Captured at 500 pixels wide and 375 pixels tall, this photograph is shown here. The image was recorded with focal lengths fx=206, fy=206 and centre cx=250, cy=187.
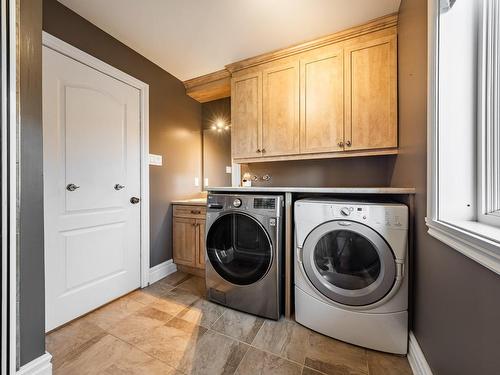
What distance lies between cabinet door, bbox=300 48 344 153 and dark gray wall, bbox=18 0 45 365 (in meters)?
1.75

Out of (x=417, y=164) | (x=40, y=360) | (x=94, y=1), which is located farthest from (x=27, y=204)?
(x=417, y=164)

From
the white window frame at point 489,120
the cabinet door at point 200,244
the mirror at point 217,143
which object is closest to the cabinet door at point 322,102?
the white window frame at point 489,120

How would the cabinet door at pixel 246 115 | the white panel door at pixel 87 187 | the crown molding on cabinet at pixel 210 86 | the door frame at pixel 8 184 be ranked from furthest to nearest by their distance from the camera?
the crown molding on cabinet at pixel 210 86 → the cabinet door at pixel 246 115 → the white panel door at pixel 87 187 → the door frame at pixel 8 184

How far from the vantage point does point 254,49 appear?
1.93m

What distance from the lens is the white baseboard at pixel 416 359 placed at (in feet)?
3.20

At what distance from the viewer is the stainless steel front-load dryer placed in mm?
1454

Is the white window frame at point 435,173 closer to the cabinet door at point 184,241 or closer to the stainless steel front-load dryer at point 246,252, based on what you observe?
the stainless steel front-load dryer at point 246,252

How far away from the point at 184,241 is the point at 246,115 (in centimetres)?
148

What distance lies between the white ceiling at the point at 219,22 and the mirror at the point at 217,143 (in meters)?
0.74

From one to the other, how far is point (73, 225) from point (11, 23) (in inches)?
46.6

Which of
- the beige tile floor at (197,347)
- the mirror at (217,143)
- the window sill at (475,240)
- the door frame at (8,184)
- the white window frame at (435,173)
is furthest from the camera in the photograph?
the mirror at (217,143)

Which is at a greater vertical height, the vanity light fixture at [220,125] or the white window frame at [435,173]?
the vanity light fixture at [220,125]

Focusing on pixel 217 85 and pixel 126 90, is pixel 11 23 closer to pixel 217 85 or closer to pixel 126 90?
pixel 126 90

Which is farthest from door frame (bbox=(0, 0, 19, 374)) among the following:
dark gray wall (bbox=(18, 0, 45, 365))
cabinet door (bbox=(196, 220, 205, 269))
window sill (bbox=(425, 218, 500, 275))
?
window sill (bbox=(425, 218, 500, 275))
